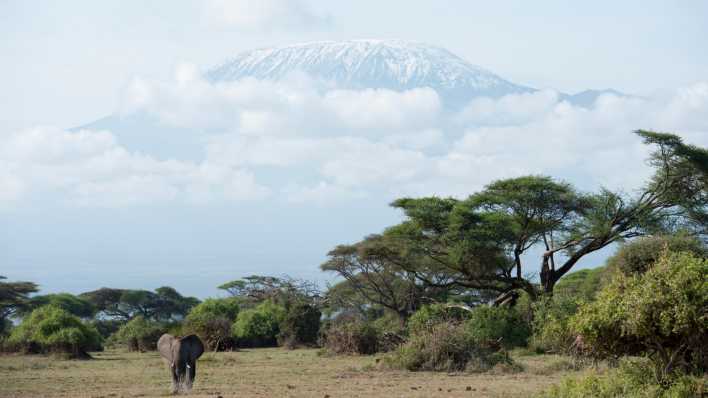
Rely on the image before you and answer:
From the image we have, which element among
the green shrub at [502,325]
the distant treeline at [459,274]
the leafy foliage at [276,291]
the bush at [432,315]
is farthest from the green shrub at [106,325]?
the green shrub at [502,325]

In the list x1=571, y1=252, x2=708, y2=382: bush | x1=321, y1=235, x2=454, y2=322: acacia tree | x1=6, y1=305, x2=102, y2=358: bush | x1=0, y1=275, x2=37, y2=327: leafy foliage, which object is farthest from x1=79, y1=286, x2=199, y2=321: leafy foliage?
x1=571, y1=252, x2=708, y2=382: bush

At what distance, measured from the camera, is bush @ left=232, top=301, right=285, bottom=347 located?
41.8 meters

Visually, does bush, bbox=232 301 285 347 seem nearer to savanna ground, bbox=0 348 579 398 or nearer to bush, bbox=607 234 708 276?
savanna ground, bbox=0 348 579 398

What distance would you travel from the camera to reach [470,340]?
2481 centimetres

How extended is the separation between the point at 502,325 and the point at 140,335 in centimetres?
1518

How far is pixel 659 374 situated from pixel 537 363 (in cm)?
1249

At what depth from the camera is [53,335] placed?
3328 cm

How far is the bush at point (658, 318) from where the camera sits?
42.9 feet

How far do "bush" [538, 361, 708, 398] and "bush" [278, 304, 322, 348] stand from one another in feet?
83.8

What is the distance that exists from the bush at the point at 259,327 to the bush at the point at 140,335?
13.9 feet

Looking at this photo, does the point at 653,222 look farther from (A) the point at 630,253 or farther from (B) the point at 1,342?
(B) the point at 1,342

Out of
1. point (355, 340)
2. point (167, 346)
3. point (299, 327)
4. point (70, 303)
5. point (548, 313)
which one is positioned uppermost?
point (70, 303)

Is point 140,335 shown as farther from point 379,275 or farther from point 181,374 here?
point 181,374

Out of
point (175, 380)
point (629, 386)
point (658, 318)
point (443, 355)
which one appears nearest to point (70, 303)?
point (443, 355)
